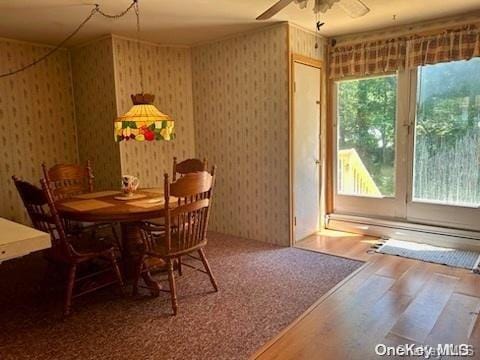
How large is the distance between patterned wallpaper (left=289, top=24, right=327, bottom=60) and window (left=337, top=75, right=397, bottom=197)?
47 cm

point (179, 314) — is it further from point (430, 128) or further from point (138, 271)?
point (430, 128)

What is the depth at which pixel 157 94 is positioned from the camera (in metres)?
4.23

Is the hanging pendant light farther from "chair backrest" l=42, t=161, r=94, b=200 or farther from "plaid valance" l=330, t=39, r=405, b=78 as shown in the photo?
"plaid valance" l=330, t=39, r=405, b=78

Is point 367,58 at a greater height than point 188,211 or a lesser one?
greater

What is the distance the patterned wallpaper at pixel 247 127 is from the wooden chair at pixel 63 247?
176 centimetres

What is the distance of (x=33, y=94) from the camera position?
407 centimetres

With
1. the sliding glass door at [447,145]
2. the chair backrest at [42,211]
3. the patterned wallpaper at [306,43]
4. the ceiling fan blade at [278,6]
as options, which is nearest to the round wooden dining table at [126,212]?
the chair backrest at [42,211]

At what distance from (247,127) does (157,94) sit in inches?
46.9

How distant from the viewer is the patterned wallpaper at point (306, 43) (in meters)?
3.61

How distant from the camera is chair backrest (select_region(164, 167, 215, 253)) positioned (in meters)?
2.33

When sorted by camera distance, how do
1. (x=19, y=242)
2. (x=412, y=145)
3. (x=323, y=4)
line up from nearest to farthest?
(x=19, y=242) → (x=323, y=4) → (x=412, y=145)
